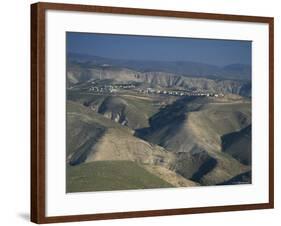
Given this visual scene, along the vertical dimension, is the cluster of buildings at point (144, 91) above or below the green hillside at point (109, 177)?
above

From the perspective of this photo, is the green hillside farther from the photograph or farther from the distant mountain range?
the distant mountain range

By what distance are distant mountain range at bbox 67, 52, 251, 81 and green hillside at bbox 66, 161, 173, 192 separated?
2.56ft

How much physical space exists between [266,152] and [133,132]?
1.25 metres

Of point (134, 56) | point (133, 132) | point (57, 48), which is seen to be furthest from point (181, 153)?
point (57, 48)

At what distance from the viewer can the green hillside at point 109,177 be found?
6719 mm

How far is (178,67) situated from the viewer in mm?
7180

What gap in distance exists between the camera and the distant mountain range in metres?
6.83

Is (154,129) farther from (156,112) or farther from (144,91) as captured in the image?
(144,91)

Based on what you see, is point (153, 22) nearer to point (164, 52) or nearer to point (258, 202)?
point (164, 52)

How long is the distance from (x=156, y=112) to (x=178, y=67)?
1.37 feet

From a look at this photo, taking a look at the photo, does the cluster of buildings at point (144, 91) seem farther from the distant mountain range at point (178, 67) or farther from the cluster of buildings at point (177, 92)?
the distant mountain range at point (178, 67)

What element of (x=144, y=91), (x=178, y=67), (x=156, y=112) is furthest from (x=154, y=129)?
(x=178, y=67)

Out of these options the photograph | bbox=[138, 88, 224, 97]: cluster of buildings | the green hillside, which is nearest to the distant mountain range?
the photograph

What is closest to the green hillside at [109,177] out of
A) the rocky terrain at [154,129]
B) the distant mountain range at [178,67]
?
the rocky terrain at [154,129]
